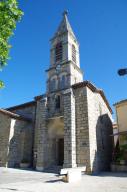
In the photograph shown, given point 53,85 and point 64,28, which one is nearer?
point 53,85

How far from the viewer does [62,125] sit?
62.3 ft

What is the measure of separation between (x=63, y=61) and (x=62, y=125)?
7.31 meters

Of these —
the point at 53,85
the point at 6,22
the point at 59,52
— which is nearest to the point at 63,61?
the point at 59,52

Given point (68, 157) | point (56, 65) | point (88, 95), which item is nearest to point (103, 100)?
point (88, 95)

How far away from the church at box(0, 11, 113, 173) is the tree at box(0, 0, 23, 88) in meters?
10.7

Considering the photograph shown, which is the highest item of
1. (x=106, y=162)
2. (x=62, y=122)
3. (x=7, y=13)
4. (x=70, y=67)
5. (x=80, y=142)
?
(x=70, y=67)

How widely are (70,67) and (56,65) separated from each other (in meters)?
2.06

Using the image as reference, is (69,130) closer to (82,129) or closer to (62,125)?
(82,129)

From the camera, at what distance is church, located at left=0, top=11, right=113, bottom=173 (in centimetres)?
1677

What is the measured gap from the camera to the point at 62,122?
1898cm

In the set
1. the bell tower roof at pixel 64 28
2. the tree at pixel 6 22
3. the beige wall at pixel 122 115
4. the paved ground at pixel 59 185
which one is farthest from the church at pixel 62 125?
the tree at pixel 6 22

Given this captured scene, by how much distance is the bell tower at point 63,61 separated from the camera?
68.8 ft

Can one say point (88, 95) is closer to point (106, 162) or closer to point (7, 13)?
point (106, 162)

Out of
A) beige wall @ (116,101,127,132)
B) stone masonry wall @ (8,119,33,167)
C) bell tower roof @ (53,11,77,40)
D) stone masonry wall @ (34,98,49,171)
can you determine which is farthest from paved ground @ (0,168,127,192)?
bell tower roof @ (53,11,77,40)
